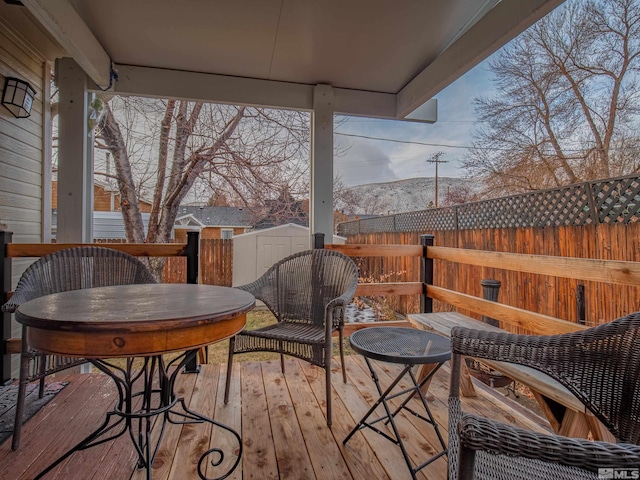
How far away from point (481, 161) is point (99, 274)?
521 cm

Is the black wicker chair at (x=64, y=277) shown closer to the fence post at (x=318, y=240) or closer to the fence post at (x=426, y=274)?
the fence post at (x=318, y=240)

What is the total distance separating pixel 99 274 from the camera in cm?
205

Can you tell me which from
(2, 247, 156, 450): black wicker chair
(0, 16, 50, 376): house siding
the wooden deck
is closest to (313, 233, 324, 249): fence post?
the wooden deck

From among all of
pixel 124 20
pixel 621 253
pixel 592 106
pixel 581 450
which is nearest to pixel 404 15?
pixel 124 20

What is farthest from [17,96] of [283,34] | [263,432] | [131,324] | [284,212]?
[284,212]

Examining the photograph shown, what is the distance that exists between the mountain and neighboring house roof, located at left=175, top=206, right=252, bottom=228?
1796 millimetres

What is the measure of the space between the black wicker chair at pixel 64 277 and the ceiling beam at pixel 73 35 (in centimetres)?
126

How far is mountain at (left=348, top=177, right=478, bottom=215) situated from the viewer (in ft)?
18.9

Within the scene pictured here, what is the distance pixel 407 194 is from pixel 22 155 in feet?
16.8

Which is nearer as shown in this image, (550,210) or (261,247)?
(550,210)

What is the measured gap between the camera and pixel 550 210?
11.4 feet

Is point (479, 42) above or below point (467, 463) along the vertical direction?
above

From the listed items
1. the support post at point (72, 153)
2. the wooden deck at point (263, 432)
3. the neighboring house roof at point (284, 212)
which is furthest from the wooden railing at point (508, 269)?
the neighboring house roof at point (284, 212)

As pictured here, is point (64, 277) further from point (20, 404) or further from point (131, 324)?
point (131, 324)
